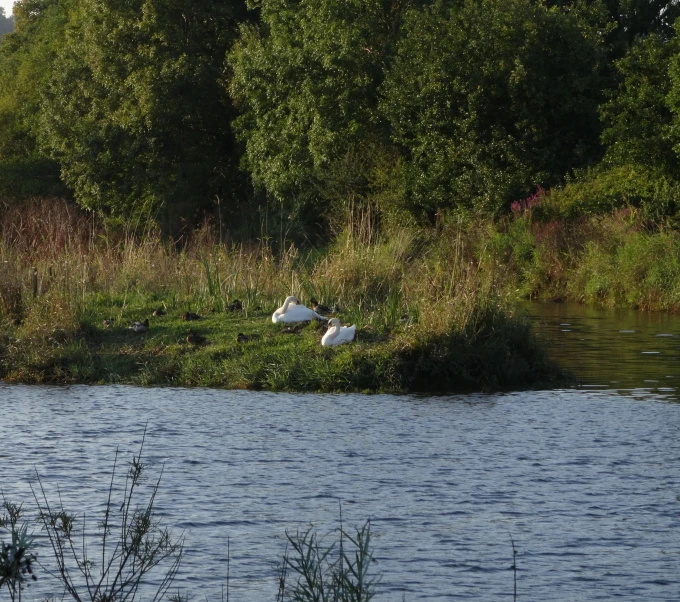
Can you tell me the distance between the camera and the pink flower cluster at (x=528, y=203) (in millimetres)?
32125

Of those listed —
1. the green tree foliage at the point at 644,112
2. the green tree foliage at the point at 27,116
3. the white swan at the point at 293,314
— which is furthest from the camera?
the green tree foliage at the point at 27,116

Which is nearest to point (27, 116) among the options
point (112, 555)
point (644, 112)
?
point (644, 112)

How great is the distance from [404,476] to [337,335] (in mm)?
4872

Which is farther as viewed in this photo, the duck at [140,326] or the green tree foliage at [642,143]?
the green tree foliage at [642,143]

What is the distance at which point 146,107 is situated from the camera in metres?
39.5

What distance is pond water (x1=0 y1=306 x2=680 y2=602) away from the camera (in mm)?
7918

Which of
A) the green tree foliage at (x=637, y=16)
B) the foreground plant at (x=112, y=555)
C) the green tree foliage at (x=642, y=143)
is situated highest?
the green tree foliage at (x=637, y=16)

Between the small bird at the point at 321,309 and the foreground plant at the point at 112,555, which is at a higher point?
the small bird at the point at 321,309

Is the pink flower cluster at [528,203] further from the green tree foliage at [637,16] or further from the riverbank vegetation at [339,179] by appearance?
the green tree foliage at [637,16]

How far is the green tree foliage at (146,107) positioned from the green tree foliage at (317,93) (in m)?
2.33

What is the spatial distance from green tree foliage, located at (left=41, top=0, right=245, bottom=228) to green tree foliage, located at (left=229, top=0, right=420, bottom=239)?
2.33 metres

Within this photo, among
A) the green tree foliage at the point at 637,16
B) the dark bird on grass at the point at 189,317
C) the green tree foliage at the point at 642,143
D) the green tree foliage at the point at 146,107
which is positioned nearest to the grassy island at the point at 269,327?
the dark bird on grass at the point at 189,317

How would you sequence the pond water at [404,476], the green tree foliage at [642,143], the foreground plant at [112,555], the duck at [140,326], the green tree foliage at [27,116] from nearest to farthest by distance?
1. the foreground plant at [112,555]
2. the pond water at [404,476]
3. the duck at [140,326]
4. the green tree foliage at [642,143]
5. the green tree foliage at [27,116]

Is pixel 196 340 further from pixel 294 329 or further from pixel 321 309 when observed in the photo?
pixel 321 309
